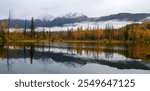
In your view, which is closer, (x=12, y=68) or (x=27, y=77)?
(x=27, y=77)

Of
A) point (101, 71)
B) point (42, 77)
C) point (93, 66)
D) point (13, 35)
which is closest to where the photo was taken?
point (42, 77)

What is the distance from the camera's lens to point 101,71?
47.5 feet

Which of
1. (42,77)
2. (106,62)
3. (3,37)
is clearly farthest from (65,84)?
(3,37)

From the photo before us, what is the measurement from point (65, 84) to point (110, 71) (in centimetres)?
543

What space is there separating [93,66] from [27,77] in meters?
5.88

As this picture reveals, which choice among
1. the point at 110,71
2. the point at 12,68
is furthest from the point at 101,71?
the point at 12,68

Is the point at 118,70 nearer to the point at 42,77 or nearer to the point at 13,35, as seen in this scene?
the point at 42,77

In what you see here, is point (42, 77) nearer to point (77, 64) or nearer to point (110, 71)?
point (110, 71)

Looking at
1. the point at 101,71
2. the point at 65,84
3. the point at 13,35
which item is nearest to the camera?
the point at 65,84

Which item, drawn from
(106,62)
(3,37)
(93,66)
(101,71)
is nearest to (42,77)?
(101,71)

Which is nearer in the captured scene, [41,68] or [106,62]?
[41,68]

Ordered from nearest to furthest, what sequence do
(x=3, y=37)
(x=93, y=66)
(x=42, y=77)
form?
(x=42, y=77)
(x=93, y=66)
(x=3, y=37)

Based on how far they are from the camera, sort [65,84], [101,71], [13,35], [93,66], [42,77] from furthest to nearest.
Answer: [13,35]
[93,66]
[101,71]
[42,77]
[65,84]

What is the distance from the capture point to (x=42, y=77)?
34.5 ft
